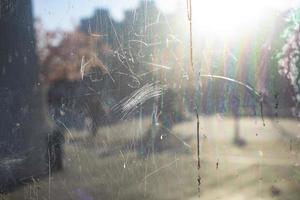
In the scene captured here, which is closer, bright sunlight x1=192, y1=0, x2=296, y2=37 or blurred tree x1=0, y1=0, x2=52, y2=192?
bright sunlight x1=192, y1=0, x2=296, y2=37

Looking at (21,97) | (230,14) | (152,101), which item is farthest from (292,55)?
(21,97)

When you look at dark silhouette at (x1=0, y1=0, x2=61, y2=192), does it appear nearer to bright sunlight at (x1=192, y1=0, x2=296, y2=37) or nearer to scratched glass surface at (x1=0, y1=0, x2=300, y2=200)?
scratched glass surface at (x1=0, y1=0, x2=300, y2=200)

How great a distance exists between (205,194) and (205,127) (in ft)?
1.18

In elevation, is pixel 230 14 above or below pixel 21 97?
above

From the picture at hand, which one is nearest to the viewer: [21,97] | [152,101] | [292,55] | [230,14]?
[292,55]

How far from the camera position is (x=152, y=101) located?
260 cm

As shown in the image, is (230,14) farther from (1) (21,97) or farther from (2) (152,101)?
(1) (21,97)

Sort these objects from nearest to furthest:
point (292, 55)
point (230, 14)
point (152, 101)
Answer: point (292, 55), point (230, 14), point (152, 101)

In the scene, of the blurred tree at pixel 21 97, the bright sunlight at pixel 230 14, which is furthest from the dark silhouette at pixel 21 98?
the bright sunlight at pixel 230 14

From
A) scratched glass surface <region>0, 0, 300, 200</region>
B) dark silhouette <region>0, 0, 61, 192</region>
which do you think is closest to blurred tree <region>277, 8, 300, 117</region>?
scratched glass surface <region>0, 0, 300, 200</region>

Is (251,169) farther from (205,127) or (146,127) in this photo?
(146,127)

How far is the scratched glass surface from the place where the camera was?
7.70 feet

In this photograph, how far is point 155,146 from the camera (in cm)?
263

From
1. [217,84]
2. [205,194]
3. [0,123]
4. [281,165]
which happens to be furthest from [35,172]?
[281,165]
